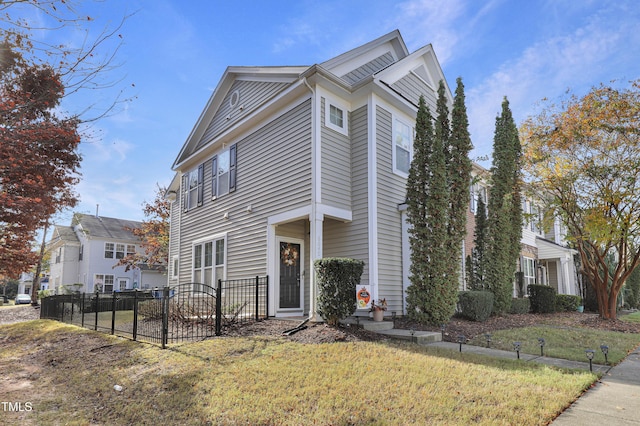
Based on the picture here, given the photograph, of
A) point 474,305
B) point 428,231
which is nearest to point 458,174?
point 428,231

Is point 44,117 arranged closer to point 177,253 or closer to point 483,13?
point 177,253

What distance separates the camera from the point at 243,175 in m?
12.0

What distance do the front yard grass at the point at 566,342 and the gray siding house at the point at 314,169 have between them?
2.55 m

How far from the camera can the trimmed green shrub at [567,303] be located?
16.1m

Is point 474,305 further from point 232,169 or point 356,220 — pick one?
point 232,169

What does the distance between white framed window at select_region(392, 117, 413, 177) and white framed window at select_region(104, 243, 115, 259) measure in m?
30.1

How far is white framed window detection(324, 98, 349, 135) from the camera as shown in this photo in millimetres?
9812

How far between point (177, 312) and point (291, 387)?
565 cm

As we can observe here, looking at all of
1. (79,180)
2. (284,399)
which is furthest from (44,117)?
(284,399)

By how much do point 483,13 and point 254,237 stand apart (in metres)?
7.86

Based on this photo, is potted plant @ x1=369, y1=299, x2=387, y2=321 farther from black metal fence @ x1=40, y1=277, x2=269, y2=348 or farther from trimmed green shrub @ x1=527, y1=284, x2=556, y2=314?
trimmed green shrub @ x1=527, y1=284, x2=556, y2=314

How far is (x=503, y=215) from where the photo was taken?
41.4 ft

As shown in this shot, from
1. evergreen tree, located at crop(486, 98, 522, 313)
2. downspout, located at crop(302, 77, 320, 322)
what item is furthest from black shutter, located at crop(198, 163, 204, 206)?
evergreen tree, located at crop(486, 98, 522, 313)

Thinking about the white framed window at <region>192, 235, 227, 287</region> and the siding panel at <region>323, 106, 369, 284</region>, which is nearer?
the siding panel at <region>323, 106, 369, 284</region>
